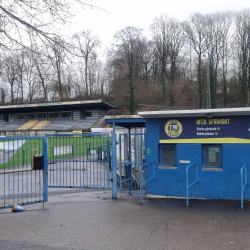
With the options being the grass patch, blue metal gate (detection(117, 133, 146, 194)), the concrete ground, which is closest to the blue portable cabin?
the concrete ground

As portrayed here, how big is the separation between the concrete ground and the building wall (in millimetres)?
319

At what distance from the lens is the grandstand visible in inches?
2003

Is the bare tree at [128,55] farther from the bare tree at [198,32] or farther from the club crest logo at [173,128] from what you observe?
the club crest logo at [173,128]

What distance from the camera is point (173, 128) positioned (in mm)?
8297

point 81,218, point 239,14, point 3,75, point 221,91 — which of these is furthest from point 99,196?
point 239,14

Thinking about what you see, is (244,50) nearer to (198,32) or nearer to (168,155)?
(198,32)

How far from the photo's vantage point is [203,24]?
49.5m

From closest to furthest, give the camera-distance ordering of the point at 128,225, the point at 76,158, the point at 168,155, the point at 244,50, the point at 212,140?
the point at 128,225 → the point at 212,140 → the point at 168,155 → the point at 76,158 → the point at 244,50

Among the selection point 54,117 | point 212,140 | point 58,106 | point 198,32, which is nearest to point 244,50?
point 198,32

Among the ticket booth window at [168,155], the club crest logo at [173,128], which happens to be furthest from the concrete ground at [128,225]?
the club crest logo at [173,128]

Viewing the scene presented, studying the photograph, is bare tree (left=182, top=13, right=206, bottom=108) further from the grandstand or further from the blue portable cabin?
the blue portable cabin

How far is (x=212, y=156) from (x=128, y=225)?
3377 mm

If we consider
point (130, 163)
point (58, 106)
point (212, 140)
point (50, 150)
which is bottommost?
point (130, 163)

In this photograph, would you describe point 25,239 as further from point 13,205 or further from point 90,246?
Result: point 13,205
